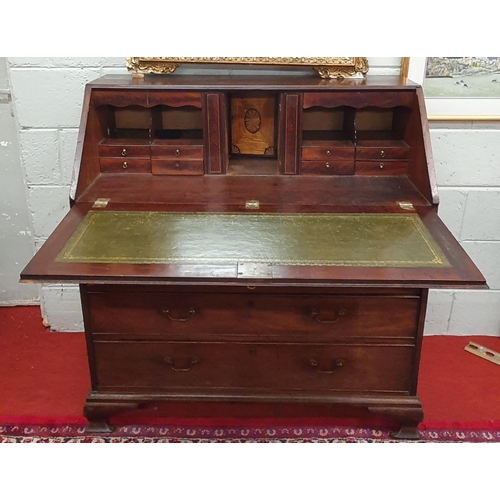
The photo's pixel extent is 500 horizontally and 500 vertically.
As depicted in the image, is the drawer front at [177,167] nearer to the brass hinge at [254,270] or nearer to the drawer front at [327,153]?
the drawer front at [327,153]

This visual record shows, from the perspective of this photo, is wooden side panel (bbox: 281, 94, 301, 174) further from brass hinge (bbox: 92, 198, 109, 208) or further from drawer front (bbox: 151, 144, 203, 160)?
brass hinge (bbox: 92, 198, 109, 208)

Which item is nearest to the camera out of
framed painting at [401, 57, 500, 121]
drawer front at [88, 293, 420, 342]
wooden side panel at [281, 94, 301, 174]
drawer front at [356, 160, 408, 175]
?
drawer front at [88, 293, 420, 342]

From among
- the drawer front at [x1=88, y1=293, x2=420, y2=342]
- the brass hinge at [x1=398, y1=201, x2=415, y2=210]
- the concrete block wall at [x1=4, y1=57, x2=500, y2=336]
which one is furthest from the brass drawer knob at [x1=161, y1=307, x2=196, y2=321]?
the concrete block wall at [x1=4, y1=57, x2=500, y2=336]

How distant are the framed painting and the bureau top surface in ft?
0.43

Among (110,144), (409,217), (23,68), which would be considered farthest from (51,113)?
(409,217)

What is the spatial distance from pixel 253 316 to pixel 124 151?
829 millimetres

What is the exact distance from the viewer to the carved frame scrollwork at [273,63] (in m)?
2.22

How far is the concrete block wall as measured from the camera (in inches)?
94.6

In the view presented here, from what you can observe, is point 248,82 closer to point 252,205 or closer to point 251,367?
point 252,205

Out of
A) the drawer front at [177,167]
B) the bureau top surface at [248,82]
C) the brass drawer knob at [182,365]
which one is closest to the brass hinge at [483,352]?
the bureau top surface at [248,82]

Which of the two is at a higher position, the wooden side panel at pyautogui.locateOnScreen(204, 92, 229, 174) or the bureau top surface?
the bureau top surface

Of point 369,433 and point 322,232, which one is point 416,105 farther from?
point 369,433

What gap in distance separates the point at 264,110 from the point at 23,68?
1017 mm

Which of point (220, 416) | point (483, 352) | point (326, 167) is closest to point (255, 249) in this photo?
point (326, 167)
